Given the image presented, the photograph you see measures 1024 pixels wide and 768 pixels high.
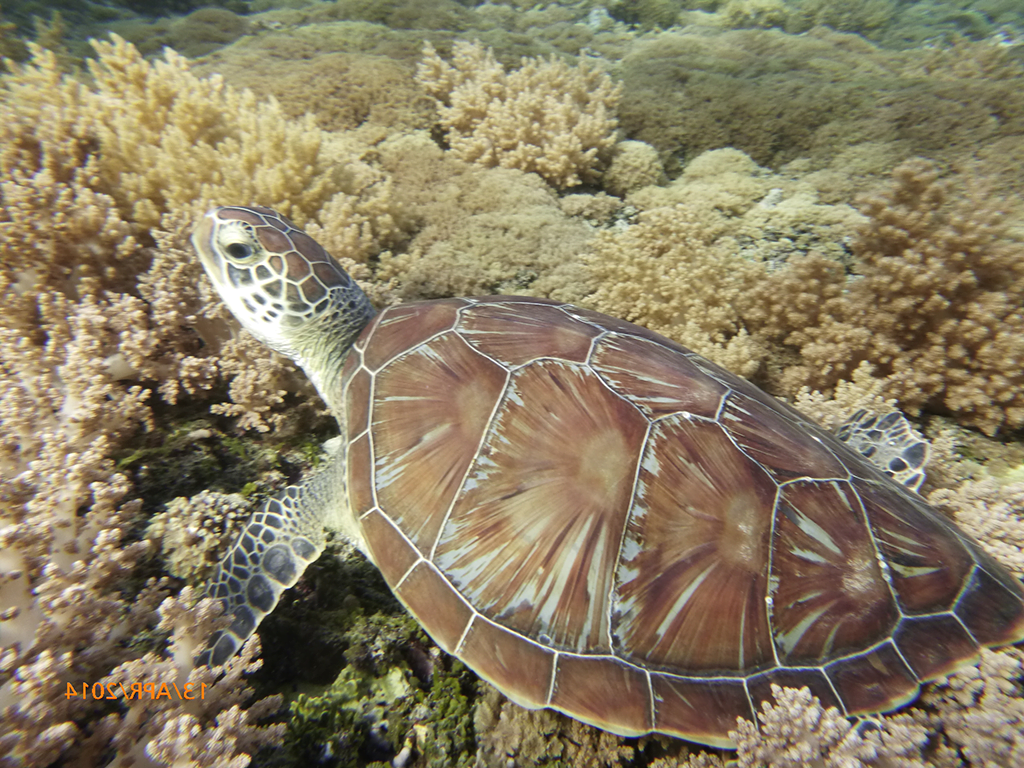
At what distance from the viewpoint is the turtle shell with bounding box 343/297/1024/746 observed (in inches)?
39.6

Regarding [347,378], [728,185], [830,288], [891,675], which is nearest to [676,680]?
[891,675]

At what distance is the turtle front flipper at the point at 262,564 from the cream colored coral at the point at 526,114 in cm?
269

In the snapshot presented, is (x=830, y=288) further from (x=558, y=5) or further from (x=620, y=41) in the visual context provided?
(x=558, y=5)

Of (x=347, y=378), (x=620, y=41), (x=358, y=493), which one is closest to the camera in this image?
(x=358, y=493)

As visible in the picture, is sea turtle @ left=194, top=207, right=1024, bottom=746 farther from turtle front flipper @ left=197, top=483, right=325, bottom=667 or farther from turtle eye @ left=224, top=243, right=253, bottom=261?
turtle eye @ left=224, top=243, right=253, bottom=261

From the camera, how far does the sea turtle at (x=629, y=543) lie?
101 cm

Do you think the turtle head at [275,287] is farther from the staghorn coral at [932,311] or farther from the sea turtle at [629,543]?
the staghorn coral at [932,311]

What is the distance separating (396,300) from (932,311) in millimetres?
2546

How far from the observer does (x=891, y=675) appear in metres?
0.98

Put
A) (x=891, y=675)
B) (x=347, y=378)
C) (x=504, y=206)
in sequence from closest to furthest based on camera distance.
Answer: (x=891, y=675), (x=347, y=378), (x=504, y=206)

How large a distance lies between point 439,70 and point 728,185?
259 centimetres
